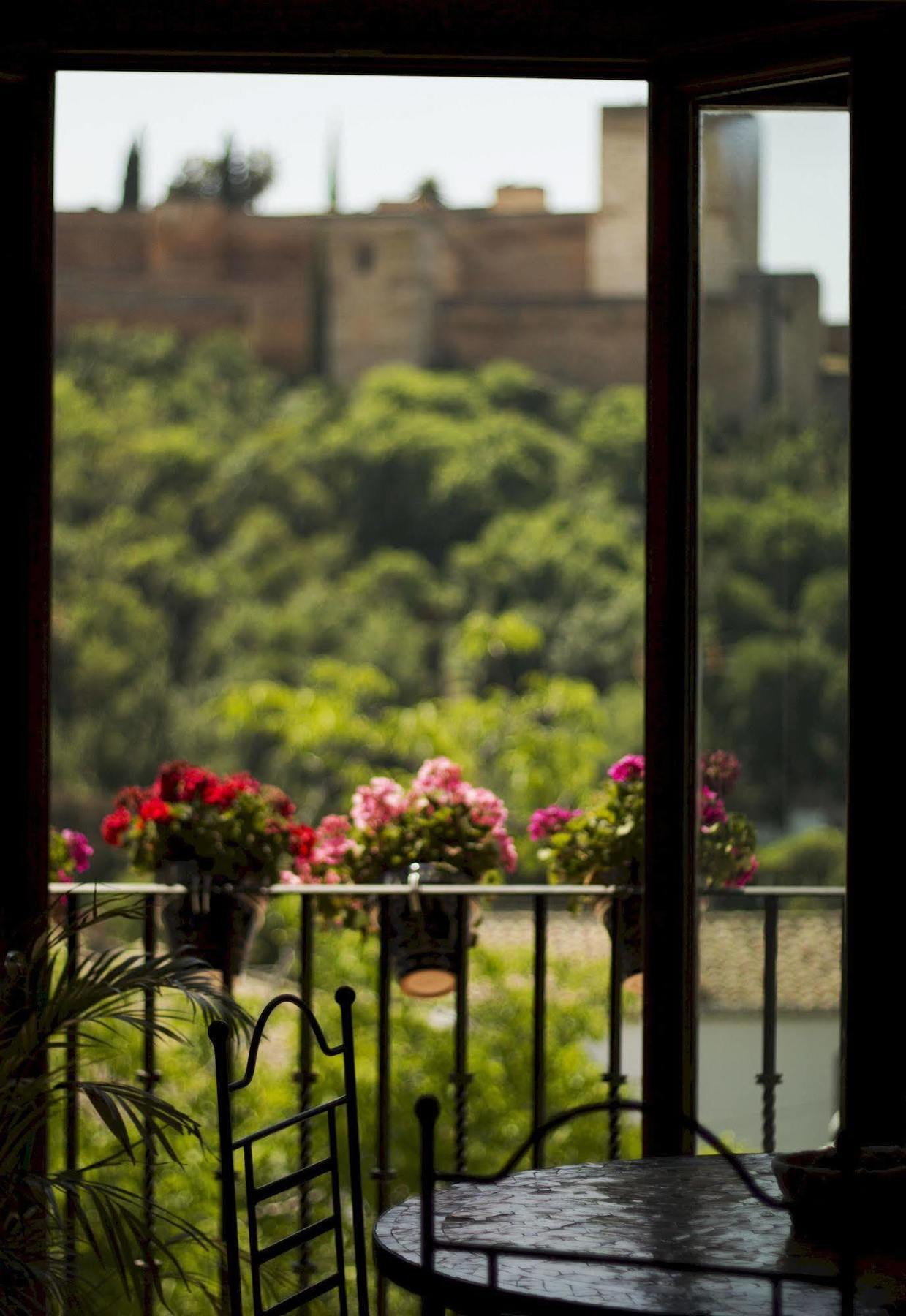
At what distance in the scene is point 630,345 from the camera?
96.2 ft

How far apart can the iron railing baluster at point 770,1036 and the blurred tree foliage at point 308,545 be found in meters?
17.1

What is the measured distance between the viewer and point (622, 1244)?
1256 millimetres

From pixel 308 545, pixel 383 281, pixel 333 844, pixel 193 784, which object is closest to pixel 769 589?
pixel 333 844

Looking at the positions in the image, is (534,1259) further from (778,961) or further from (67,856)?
(67,856)

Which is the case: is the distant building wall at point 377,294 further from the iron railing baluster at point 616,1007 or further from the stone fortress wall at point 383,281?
the iron railing baluster at point 616,1007

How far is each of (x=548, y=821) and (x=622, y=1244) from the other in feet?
4.30

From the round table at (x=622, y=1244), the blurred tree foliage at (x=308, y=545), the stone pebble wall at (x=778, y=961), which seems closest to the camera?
the round table at (x=622, y=1244)

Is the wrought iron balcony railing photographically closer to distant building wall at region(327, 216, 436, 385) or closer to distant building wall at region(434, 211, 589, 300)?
distant building wall at region(327, 216, 436, 385)

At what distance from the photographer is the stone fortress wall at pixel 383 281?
98.8 feet

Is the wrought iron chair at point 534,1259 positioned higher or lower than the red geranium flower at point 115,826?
lower

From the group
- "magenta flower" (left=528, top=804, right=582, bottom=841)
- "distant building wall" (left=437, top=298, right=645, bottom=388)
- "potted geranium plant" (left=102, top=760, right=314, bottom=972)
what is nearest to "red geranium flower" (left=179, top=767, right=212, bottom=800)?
"potted geranium plant" (left=102, top=760, right=314, bottom=972)

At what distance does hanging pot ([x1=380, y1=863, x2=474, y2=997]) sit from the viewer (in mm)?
2439

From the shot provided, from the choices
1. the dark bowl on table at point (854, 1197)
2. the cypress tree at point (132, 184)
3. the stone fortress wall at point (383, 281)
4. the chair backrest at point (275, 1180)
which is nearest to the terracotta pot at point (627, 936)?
the chair backrest at point (275, 1180)

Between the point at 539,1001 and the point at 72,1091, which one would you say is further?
the point at 539,1001
